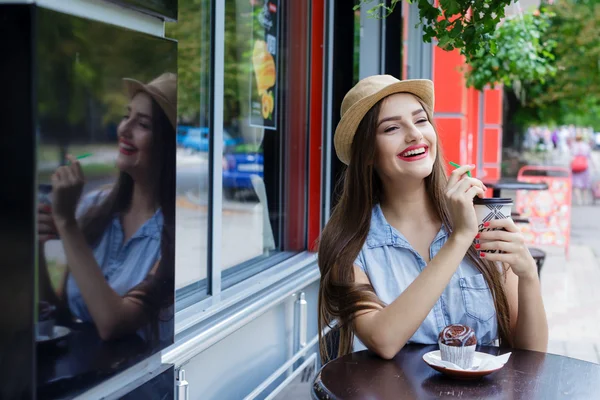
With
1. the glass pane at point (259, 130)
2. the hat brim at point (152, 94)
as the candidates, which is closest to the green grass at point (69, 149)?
the hat brim at point (152, 94)

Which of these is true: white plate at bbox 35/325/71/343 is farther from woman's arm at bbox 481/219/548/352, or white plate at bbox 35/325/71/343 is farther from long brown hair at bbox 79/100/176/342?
woman's arm at bbox 481/219/548/352

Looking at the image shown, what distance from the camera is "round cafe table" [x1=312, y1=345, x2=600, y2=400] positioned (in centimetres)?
177

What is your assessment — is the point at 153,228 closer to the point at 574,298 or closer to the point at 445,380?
the point at 445,380

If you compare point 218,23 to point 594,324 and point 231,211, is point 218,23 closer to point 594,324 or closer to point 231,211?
point 231,211

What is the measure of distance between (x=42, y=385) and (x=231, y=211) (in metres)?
2.46

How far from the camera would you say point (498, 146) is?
1658cm

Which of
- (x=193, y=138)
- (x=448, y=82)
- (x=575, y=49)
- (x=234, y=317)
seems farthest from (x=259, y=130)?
(x=575, y=49)

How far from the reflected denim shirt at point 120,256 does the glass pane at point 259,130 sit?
166cm

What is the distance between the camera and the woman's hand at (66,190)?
1393 millimetres

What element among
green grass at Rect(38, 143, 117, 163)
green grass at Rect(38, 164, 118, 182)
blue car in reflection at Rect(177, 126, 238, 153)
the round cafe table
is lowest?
the round cafe table

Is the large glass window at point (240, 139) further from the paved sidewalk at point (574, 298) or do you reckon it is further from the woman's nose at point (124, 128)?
the paved sidewalk at point (574, 298)

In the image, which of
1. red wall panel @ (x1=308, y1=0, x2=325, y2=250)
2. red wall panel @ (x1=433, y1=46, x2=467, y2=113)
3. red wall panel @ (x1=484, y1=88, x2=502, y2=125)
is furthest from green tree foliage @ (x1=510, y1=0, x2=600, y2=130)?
red wall panel @ (x1=308, y1=0, x2=325, y2=250)

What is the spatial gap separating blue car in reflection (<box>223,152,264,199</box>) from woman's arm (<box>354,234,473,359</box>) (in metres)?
1.81

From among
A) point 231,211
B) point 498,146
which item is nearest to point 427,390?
point 231,211
